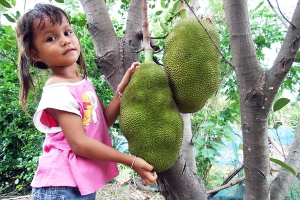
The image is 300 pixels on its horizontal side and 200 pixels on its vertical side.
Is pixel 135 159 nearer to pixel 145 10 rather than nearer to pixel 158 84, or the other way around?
pixel 158 84

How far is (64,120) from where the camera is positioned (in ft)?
2.62

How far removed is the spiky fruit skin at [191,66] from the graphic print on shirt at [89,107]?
0.25 meters

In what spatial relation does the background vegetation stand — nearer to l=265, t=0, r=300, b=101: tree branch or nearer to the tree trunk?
the tree trunk

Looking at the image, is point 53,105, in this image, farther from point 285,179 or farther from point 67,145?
point 285,179

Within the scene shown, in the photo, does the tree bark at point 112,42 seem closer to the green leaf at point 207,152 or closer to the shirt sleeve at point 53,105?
the shirt sleeve at point 53,105

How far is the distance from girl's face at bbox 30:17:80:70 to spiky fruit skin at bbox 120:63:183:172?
0.67 ft

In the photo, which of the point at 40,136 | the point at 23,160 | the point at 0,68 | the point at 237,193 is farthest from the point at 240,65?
the point at 0,68

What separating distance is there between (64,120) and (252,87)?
48 centimetres

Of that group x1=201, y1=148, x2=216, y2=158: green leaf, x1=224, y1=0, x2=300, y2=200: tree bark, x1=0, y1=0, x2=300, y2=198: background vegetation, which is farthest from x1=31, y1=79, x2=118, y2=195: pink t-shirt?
x1=0, y1=0, x2=300, y2=198: background vegetation

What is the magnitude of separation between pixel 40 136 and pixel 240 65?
2.27 meters

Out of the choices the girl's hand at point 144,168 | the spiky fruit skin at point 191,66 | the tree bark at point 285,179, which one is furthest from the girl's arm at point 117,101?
the tree bark at point 285,179

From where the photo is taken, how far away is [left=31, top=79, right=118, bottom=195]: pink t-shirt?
824 millimetres

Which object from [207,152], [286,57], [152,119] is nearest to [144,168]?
[152,119]

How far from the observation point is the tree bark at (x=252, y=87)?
25.4 inches
